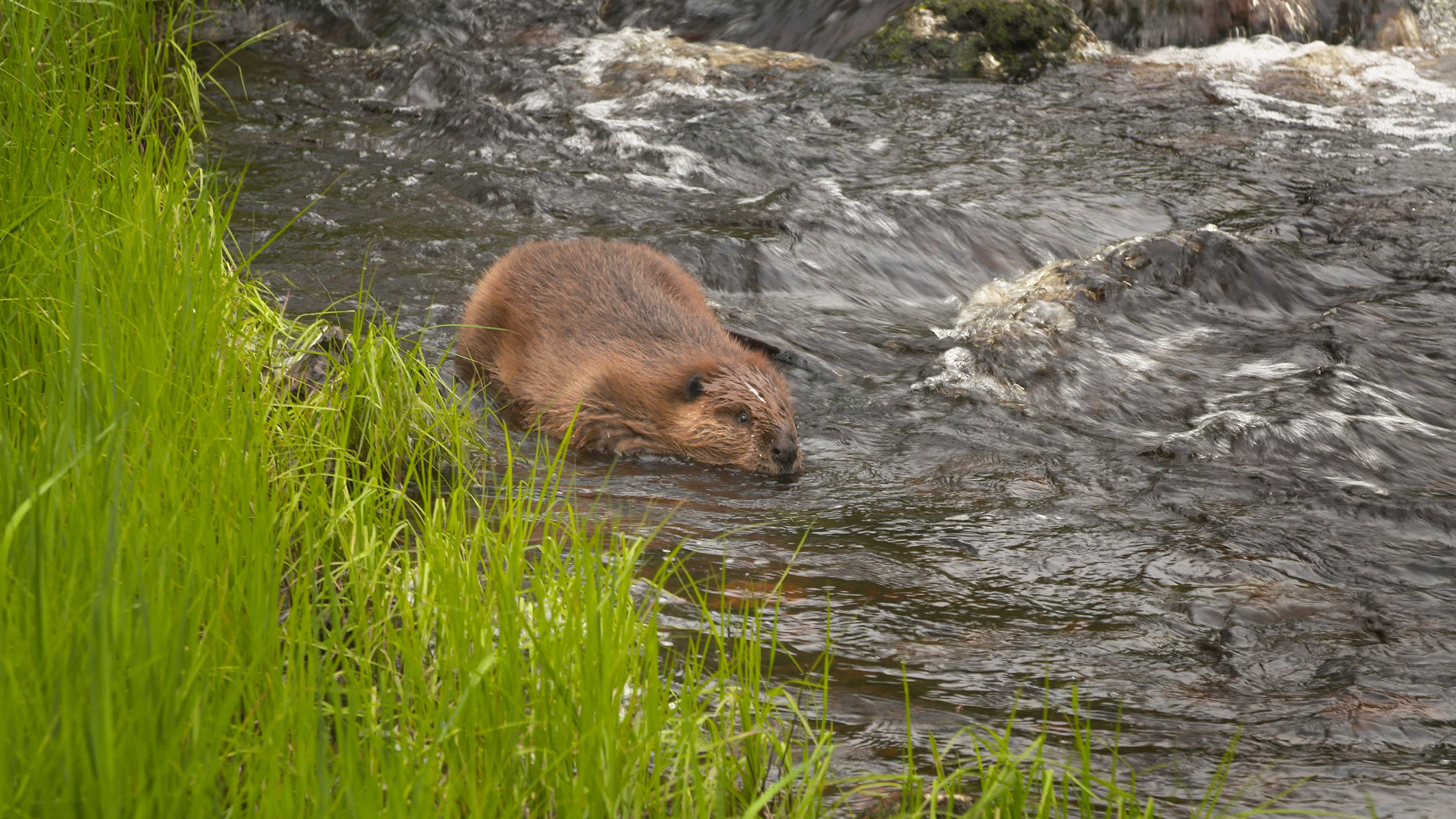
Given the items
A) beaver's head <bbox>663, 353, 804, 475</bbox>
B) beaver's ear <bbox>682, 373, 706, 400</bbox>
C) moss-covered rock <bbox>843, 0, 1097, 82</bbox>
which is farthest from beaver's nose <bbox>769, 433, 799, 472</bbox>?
moss-covered rock <bbox>843, 0, 1097, 82</bbox>

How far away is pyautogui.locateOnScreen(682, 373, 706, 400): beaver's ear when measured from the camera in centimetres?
545

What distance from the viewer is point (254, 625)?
7.29 ft

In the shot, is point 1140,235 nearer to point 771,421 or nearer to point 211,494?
point 771,421

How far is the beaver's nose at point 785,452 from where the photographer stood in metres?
5.18

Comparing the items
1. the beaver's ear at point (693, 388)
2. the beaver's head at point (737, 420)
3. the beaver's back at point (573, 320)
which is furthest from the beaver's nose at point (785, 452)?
the beaver's back at point (573, 320)

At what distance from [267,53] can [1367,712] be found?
11318mm

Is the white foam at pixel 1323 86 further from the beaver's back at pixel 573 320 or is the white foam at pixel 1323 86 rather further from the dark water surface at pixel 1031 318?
the beaver's back at pixel 573 320

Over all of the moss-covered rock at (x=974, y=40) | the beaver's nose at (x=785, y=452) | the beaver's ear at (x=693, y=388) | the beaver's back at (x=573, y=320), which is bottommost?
the beaver's nose at (x=785, y=452)

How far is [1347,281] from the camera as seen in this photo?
736 cm

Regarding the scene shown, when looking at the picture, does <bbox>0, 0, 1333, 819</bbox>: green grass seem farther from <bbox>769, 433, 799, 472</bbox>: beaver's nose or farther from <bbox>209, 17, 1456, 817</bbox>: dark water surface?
<bbox>769, 433, 799, 472</bbox>: beaver's nose

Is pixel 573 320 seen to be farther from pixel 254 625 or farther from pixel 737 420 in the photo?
pixel 254 625

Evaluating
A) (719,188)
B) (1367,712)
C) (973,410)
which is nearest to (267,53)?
(719,188)

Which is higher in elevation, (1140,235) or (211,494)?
(211,494)

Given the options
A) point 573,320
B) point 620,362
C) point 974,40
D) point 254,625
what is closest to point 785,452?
point 620,362
